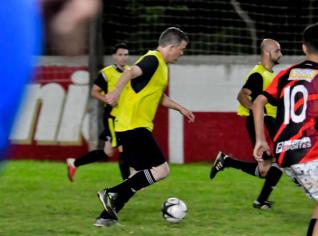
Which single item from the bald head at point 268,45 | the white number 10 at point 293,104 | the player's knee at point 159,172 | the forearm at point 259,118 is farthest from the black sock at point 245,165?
the white number 10 at point 293,104

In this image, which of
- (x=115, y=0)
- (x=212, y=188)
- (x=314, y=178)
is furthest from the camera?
(x=115, y=0)

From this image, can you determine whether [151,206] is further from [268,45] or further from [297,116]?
[297,116]

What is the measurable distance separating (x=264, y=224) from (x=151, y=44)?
314 inches

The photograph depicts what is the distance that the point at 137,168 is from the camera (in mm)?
7488

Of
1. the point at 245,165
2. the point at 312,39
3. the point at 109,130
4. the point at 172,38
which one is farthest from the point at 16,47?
the point at 109,130

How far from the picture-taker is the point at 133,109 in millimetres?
7648

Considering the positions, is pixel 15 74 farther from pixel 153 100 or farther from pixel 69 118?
pixel 69 118

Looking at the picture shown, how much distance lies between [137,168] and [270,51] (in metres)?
2.41

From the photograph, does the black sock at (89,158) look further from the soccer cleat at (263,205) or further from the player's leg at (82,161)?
the soccer cleat at (263,205)

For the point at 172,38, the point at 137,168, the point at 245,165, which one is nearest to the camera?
the point at 137,168

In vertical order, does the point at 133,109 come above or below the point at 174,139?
above

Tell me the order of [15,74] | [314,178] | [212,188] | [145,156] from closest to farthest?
[15,74]
[314,178]
[145,156]
[212,188]

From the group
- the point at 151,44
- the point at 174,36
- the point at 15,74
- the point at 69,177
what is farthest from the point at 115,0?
the point at 15,74

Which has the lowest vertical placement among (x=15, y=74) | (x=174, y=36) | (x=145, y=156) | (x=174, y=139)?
(x=174, y=139)
